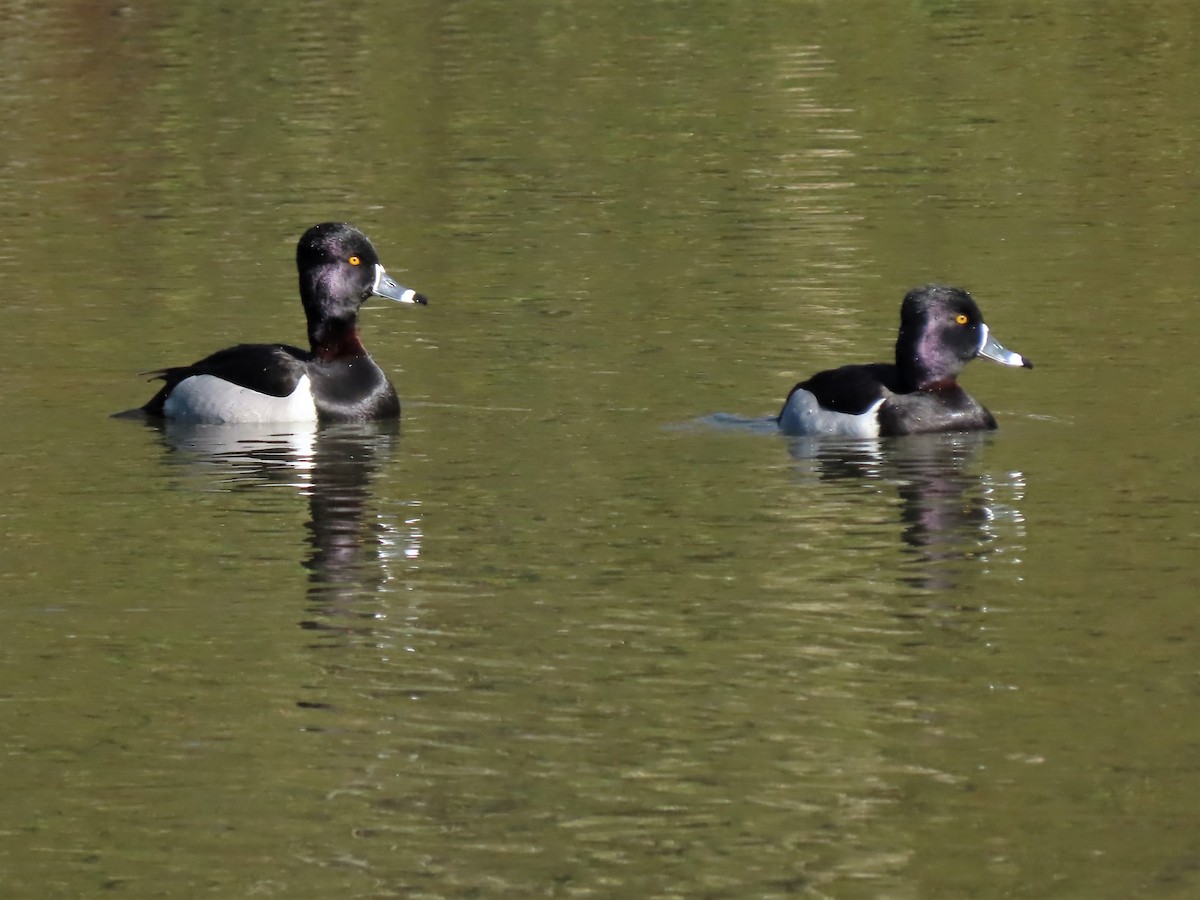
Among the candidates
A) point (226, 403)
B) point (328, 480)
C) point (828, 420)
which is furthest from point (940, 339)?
point (226, 403)

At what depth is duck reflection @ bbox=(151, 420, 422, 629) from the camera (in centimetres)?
1248

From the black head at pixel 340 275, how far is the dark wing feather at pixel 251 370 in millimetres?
518

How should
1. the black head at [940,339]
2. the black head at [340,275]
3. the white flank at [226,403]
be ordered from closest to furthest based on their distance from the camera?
1. the black head at [940,339]
2. the white flank at [226,403]
3. the black head at [340,275]

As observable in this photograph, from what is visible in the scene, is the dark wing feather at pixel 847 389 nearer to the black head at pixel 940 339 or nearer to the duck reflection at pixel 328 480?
the black head at pixel 940 339

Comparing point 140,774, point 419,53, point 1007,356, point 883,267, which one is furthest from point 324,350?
point 419,53

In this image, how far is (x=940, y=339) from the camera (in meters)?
16.2

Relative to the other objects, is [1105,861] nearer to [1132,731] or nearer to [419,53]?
[1132,731]

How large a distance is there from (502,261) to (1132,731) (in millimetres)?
13518

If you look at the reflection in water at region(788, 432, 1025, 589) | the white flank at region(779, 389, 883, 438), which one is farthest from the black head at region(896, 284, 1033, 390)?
the reflection in water at region(788, 432, 1025, 589)

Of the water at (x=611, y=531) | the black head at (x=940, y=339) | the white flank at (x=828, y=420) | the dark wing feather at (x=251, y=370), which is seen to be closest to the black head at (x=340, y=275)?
the dark wing feather at (x=251, y=370)

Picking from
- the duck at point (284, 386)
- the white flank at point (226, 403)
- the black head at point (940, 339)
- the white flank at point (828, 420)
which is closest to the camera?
the white flank at point (828, 420)

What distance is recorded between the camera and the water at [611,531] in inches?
347

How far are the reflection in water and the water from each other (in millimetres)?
44

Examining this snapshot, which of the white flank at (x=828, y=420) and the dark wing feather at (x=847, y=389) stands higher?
the dark wing feather at (x=847, y=389)
